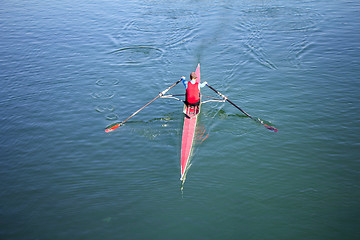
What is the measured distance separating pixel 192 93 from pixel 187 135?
216cm

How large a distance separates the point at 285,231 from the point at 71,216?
6848 mm

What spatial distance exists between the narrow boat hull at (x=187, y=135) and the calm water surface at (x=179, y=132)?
438 millimetres

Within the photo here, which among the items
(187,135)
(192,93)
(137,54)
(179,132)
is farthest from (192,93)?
(137,54)

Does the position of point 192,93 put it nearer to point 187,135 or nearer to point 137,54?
point 187,135

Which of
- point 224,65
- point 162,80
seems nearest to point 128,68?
point 162,80

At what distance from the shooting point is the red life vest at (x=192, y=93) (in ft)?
40.9

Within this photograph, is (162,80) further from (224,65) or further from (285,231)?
(285,231)

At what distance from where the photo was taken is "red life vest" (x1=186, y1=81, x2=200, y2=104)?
12.5 m

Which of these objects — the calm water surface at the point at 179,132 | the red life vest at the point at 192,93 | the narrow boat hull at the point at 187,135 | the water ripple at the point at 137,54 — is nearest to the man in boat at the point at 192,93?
the red life vest at the point at 192,93

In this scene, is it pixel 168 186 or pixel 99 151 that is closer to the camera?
pixel 168 186

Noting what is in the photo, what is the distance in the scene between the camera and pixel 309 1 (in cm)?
2612

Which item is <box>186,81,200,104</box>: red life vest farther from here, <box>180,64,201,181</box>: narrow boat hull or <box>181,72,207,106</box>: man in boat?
<box>180,64,201,181</box>: narrow boat hull

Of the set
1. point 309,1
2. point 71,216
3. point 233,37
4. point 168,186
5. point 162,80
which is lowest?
point 71,216

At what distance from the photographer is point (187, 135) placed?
450 inches
